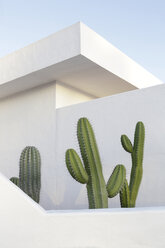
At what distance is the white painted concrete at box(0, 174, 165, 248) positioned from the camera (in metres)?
2.75

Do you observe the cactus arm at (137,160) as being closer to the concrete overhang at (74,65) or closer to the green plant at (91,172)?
the green plant at (91,172)

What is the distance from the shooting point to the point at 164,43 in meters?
10.7

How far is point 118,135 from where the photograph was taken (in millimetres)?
6500

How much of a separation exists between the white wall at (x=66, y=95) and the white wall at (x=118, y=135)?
0.40 meters

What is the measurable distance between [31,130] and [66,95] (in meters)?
1.17

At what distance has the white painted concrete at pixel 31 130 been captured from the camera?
24.6ft

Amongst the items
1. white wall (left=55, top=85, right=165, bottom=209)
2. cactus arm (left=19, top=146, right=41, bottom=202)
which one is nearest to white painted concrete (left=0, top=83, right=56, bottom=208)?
white wall (left=55, top=85, right=165, bottom=209)

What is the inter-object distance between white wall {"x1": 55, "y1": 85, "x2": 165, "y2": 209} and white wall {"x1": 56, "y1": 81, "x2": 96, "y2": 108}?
395 millimetres

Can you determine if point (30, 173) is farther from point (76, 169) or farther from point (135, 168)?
point (135, 168)

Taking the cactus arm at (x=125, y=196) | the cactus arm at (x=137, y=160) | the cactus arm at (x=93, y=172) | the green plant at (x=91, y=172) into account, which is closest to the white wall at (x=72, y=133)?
the cactus arm at (x=137, y=160)

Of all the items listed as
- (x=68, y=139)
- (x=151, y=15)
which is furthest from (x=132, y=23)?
(x=68, y=139)

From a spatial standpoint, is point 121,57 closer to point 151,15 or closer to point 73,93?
point 73,93

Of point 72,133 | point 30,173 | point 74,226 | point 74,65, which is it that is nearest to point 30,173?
point 30,173

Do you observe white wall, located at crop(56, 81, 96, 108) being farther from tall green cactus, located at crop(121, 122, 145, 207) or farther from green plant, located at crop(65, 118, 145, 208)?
green plant, located at crop(65, 118, 145, 208)
